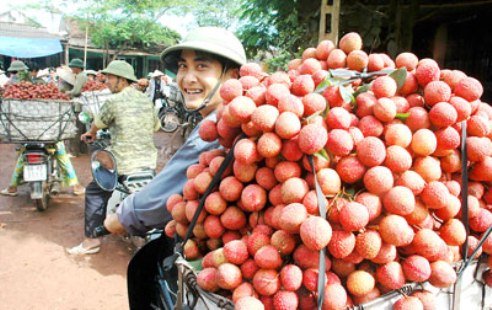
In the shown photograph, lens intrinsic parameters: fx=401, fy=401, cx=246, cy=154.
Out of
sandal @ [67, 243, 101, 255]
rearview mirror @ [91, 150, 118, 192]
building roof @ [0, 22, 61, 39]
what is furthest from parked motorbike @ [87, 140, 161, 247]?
building roof @ [0, 22, 61, 39]

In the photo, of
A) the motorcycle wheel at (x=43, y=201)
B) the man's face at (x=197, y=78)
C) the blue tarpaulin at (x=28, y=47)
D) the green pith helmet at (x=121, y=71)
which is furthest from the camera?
the blue tarpaulin at (x=28, y=47)

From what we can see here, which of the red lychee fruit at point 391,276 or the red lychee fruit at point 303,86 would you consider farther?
the red lychee fruit at point 303,86

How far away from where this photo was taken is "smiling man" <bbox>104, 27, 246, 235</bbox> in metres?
1.70

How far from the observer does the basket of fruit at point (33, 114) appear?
4617 millimetres

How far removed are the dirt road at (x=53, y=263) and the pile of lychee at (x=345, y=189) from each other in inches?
107

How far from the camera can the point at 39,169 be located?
4.85 metres

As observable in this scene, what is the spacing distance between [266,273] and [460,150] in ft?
2.13

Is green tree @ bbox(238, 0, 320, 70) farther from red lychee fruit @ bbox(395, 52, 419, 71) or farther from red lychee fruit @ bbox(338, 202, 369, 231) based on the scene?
red lychee fruit @ bbox(338, 202, 369, 231)

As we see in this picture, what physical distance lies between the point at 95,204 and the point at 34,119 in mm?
1415

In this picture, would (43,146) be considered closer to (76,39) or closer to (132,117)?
(132,117)

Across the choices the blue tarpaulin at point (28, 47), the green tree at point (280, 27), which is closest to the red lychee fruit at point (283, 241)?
the green tree at point (280, 27)

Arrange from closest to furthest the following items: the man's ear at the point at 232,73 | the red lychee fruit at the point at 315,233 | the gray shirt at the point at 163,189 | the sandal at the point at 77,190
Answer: the red lychee fruit at the point at 315,233 < the gray shirt at the point at 163,189 < the man's ear at the point at 232,73 < the sandal at the point at 77,190

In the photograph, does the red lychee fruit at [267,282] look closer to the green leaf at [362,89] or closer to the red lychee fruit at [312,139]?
the red lychee fruit at [312,139]

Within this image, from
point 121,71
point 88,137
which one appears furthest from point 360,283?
point 88,137
